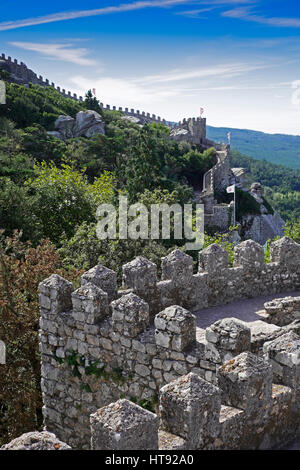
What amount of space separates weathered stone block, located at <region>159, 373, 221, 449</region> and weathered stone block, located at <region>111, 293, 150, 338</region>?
2.27 metres

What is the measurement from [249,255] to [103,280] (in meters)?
3.93

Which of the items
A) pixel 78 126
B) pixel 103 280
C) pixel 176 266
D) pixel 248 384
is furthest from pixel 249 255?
pixel 78 126

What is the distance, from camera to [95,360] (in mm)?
7301

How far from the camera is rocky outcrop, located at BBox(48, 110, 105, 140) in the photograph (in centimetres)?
5726

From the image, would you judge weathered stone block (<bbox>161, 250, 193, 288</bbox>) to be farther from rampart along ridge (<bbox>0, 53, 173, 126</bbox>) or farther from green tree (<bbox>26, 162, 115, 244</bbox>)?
rampart along ridge (<bbox>0, 53, 173, 126</bbox>)

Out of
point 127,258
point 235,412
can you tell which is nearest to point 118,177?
point 127,258

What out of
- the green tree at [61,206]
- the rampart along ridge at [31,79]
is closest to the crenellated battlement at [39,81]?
the rampart along ridge at [31,79]

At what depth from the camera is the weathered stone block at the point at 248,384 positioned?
470 centimetres

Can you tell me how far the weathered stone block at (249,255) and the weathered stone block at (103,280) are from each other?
360 centimetres

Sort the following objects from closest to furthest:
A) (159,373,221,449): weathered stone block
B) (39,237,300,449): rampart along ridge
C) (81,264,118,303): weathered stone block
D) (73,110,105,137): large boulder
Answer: (159,373,221,449): weathered stone block
(39,237,300,449): rampart along ridge
(81,264,118,303): weathered stone block
(73,110,105,137): large boulder

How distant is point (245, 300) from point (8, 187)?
575 inches

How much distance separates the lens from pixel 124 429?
388 centimetres

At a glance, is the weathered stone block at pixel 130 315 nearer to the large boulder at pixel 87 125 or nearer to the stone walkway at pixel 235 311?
the stone walkway at pixel 235 311
